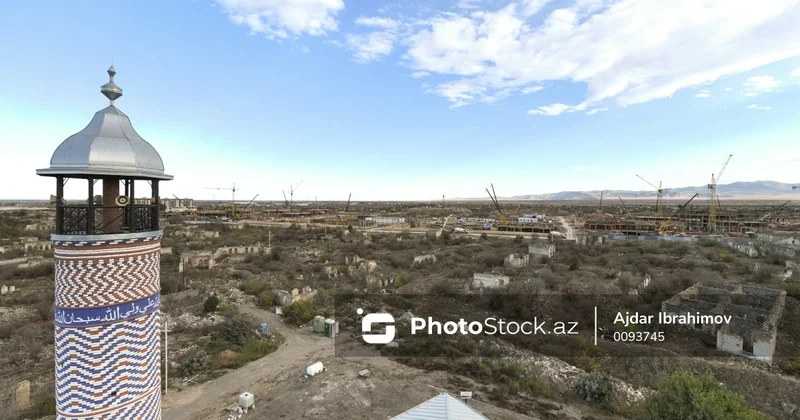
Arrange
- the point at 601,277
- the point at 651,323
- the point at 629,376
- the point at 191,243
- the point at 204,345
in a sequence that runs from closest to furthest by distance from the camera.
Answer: the point at 629,376
the point at 204,345
the point at 651,323
the point at 601,277
the point at 191,243

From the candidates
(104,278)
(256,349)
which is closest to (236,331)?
(256,349)

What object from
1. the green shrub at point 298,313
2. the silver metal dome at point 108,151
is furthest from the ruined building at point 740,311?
the silver metal dome at point 108,151

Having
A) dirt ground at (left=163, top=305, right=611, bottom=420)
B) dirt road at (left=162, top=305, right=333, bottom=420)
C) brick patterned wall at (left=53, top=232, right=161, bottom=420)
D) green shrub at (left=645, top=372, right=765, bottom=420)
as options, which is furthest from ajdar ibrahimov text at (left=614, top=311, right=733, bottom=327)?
brick patterned wall at (left=53, top=232, right=161, bottom=420)

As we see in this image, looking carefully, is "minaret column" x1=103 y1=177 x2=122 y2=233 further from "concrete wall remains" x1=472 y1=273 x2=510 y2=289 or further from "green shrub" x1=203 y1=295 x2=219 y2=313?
"concrete wall remains" x1=472 y1=273 x2=510 y2=289

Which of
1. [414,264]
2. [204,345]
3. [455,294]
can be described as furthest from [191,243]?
[455,294]

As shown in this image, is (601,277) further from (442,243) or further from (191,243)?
(191,243)

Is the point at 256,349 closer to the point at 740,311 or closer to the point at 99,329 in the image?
the point at 99,329

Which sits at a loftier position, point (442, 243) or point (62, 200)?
point (62, 200)
